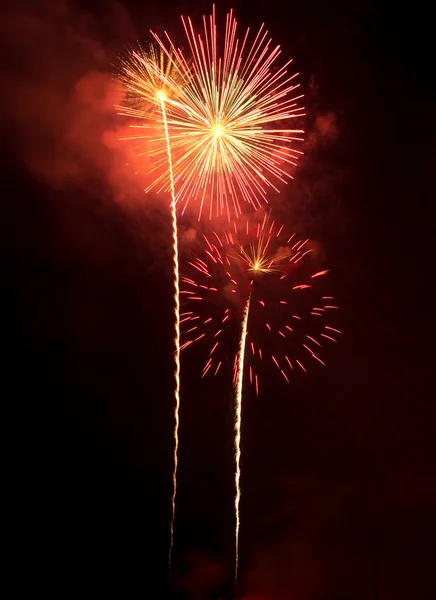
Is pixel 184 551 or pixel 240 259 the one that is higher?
pixel 240 259

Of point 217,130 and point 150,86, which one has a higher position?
point 150,86

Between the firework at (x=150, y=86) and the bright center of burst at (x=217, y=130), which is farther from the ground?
the firework at (x=150, y=86)

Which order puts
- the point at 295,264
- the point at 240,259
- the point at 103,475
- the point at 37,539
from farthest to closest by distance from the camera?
the point at 103,475, the point at 37,539, the point at 295,264, the point at 240,259

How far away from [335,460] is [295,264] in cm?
555

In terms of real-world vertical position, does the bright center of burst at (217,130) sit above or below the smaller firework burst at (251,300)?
above

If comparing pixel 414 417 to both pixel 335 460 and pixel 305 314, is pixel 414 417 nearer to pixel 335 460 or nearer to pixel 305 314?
pixel 335 460

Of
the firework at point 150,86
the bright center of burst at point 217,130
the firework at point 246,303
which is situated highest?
the firework at point 150,86

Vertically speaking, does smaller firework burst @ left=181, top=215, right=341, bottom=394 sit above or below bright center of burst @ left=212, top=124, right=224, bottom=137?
below

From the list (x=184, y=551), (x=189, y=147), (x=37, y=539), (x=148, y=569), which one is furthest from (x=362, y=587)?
(x=189, y=147)

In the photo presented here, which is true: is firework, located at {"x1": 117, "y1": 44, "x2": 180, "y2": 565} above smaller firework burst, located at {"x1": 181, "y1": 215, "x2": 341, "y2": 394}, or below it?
above

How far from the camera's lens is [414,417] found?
11430mm

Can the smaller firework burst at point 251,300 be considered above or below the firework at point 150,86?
below

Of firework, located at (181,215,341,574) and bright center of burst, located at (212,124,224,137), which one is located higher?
bright center of burst, located at (212,124,224,137)

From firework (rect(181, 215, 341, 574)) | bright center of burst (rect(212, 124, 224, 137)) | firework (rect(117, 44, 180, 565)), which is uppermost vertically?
firework (rect(117, 44, 180, 565))
